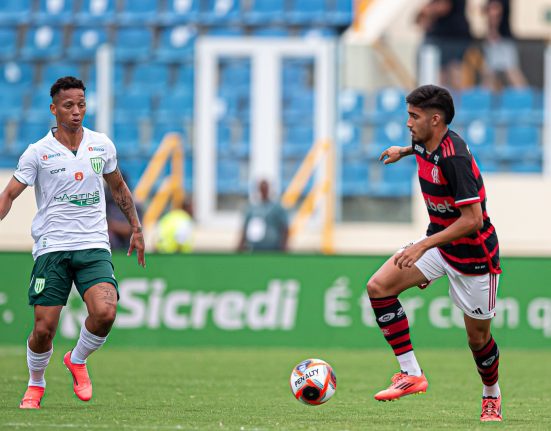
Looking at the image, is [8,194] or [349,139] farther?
[349,139]

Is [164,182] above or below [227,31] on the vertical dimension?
below

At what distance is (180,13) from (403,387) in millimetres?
13501

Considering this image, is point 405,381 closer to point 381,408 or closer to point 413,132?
point 381,408

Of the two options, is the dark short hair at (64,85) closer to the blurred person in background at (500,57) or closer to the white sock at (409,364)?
the white sock at (409,364)

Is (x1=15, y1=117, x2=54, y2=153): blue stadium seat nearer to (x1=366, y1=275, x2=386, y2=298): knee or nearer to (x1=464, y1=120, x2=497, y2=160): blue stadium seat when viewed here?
(x1=464, y1=120, x2=497, y2=160): blue stadium seat

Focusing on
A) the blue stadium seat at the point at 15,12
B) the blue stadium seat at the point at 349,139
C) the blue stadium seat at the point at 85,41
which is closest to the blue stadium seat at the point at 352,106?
the blue stadium seat at the point at 349,139

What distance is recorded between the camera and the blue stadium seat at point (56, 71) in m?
20.4

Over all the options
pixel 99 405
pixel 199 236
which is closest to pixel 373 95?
pixel 199 236

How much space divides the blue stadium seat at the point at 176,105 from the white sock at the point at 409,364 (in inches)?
477

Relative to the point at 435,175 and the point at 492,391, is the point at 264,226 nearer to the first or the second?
the point at 492,391

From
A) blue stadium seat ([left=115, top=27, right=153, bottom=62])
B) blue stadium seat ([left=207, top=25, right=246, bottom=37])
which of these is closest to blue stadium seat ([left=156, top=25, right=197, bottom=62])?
blue stadium seat ([left=115, top=27, right=153, bottom=62])

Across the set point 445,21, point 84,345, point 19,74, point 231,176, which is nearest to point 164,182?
point 231,176

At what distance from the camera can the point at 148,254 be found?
14.5 metres

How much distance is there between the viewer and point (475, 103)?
19.5 metres
